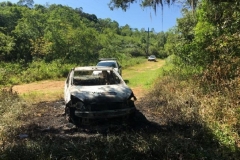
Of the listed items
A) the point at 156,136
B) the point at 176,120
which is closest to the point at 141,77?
the point at 176,120

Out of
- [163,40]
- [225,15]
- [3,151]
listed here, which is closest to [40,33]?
[225,15]

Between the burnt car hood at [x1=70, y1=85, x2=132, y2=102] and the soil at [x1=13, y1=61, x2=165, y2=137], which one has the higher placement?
the burnt car hood at [x1=70, y1=85, x2=132, y2=102]

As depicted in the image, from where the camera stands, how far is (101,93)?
6.67 meters

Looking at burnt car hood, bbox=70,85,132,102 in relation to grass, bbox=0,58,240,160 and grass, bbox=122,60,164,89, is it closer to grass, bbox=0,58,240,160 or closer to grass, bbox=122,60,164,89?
grass, bbox=0,58,240,160

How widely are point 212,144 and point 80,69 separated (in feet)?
15.2

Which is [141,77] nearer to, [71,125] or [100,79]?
[100,79]

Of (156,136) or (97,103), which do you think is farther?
(97,103)

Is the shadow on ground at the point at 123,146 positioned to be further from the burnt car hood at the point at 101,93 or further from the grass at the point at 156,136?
the burnt car hood at the point at 101,93

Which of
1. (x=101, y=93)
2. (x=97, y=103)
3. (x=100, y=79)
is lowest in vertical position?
(x=97, y=103)

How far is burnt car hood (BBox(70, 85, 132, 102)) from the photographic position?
6426 millimetres

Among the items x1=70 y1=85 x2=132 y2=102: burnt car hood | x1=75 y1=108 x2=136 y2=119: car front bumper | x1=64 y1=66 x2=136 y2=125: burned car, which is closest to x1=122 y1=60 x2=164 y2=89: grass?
x1=70 y1=85 x2=132 y2=102: burnt car hood

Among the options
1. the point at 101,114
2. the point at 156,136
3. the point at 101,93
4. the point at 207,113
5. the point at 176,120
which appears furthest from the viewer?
the point at 176,120

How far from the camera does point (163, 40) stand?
9131cm

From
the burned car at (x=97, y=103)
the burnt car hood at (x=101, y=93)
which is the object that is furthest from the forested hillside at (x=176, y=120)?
the burnt car hood at (x=101, y=93)
